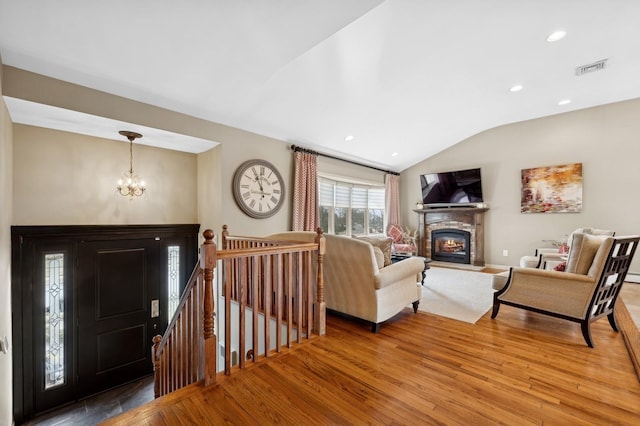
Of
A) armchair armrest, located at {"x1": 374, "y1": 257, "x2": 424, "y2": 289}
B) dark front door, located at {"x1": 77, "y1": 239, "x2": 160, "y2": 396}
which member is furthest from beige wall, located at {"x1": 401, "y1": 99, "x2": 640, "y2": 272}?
dark front door, located at {"x1": 77, "y1": 239, "x2": 160, "y2": 396}

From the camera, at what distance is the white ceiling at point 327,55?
2.00m

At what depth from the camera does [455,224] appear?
21.7 ft

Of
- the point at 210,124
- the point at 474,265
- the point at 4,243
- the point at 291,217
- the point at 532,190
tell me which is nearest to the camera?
the point at 4,243

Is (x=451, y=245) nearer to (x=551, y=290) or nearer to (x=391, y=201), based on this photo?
(x=391, y=201)

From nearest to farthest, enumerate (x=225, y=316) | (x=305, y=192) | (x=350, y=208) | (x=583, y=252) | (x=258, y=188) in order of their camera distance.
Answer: (x=225, y=316)
(x=583, y=252)
(x=258, y=188)
(x=305, y=192)
(x=350, y=208)

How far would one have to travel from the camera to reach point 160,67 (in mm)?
2508

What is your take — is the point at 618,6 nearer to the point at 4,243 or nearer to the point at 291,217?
the point at 291,217

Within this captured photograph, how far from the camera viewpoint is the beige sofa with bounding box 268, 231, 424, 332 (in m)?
2.59

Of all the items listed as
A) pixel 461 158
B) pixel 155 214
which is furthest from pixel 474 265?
pixel 155 214

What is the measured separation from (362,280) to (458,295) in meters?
2.21

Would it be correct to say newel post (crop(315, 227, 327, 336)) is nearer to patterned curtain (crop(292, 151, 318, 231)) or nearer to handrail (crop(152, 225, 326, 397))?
handrail (crop(152, 225, 326, 397))

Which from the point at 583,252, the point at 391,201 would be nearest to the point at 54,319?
the point at 583,252

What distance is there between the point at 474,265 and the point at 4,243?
25.1 feet

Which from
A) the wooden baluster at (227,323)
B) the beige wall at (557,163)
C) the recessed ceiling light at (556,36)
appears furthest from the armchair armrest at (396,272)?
the beige wall at (557,163)
